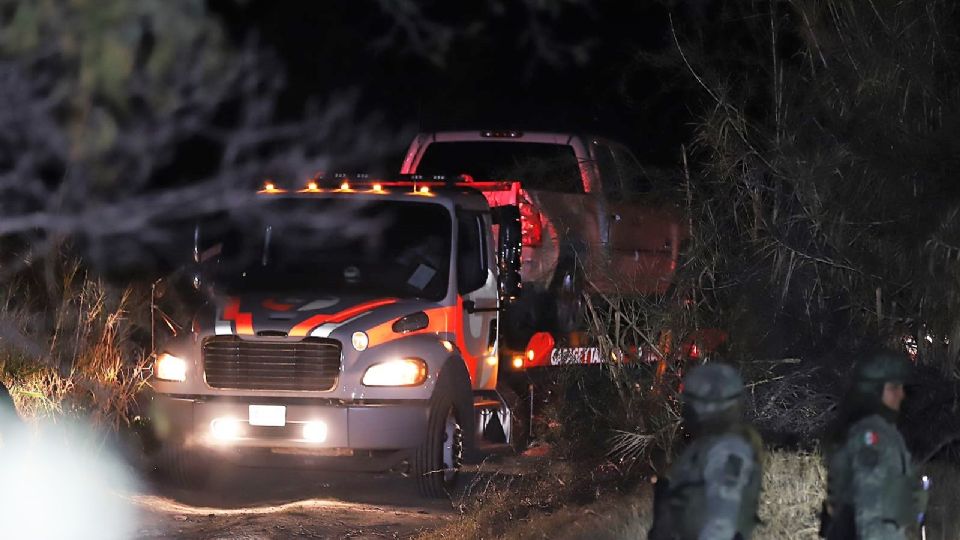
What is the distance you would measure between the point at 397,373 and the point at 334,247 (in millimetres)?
1434

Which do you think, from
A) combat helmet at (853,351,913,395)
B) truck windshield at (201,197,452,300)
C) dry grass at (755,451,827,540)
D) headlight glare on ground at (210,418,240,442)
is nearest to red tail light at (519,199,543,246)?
truck windshield at (201,197,452,300)

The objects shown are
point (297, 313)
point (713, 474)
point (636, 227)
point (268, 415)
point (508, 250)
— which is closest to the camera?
point (713, 474)

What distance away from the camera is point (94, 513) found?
10648 millimetres

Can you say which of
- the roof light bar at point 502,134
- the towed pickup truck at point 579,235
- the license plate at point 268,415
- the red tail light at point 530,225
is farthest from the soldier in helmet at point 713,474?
the roof light bar at point 502,134

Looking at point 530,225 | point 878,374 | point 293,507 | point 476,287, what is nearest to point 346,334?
point 293,507

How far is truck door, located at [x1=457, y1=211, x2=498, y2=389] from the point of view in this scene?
1233 cm

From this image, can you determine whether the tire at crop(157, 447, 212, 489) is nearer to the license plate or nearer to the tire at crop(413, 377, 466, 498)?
the license plate

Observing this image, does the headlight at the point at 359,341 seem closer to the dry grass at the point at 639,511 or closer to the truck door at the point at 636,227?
the dry grass at the point at 639,511

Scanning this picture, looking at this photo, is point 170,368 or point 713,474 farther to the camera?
point 170,368

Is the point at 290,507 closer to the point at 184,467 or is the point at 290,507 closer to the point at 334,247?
the point at 184,467

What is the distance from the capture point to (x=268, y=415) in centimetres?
1135

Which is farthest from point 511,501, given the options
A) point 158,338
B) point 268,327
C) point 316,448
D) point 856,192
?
point 158,338

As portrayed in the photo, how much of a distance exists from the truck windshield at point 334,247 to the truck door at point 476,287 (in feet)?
0.59

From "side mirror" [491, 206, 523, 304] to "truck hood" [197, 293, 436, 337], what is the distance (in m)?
0.68
